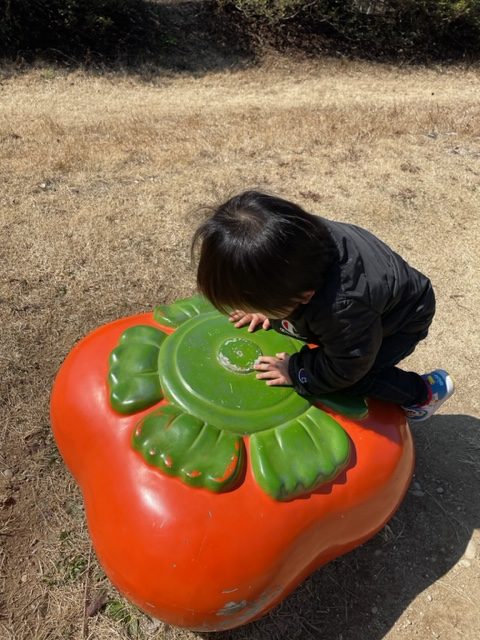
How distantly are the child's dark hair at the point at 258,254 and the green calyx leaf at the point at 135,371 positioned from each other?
0.51m

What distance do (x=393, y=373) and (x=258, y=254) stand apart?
1014 mm

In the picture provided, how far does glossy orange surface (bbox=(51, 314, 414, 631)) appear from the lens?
1.95 m

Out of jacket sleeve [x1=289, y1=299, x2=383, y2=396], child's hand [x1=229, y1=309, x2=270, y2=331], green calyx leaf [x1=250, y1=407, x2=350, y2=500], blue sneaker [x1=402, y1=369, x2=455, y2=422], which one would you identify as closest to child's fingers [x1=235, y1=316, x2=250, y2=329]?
child's hand [x1=229, y1=309, x2=270, y2=331]

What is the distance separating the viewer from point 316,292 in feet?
6.49

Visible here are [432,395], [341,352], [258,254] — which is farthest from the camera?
[432,395]

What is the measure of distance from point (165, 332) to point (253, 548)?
3.14 feet

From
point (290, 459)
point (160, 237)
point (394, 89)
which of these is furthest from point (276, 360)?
point (394, 89)

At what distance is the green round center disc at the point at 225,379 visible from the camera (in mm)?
2199

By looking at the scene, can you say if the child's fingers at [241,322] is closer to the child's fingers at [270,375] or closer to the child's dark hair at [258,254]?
the child's fingers at [270,375]

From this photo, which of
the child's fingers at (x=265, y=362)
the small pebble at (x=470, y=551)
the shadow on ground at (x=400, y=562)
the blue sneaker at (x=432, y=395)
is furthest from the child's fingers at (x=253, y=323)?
the small pebble at (x=470, y=551)

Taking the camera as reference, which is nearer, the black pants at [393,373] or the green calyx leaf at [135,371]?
the green calyx leaf at [135,371]

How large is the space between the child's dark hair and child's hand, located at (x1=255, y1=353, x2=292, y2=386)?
0.43 meters

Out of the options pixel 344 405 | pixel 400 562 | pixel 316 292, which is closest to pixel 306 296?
pixel 316 292

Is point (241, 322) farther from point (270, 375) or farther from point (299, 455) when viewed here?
point (299, 455)
